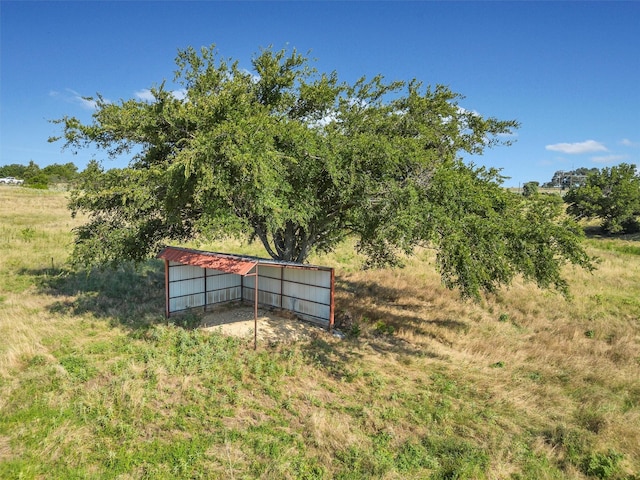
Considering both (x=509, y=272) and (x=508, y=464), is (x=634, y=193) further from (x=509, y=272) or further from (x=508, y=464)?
(x=508, y=464)

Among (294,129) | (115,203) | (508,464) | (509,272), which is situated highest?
(294,129)

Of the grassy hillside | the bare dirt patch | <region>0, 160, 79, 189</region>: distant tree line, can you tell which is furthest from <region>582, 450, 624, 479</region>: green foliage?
<region>0, 160, 79, 189</region>: distant tree line

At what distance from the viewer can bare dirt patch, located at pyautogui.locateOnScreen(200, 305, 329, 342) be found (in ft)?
50.6

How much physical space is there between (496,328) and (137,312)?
50.8 ft

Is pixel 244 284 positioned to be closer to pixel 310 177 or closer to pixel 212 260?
pixel 212 260

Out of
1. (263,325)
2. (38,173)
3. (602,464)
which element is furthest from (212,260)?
(38,173)

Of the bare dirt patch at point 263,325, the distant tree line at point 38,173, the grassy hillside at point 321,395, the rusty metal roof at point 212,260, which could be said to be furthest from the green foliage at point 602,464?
the distant tree line at point 38,173

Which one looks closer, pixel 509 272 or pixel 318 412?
pixel 318 412

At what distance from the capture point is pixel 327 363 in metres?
13.0

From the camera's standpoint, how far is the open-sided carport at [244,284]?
16.1 meters

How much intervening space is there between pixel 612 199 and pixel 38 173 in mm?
119750

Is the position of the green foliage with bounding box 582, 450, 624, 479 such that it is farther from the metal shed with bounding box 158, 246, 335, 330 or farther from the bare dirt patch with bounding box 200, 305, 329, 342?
the metal shed with bounding box 158, 246, 335, 330

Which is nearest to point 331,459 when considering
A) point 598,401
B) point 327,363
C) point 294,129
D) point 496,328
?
point 327,363

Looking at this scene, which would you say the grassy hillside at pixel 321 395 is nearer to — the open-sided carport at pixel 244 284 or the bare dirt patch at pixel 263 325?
the bare dirt patch at pixel 263 325
